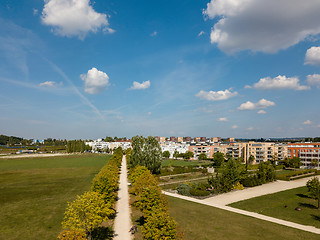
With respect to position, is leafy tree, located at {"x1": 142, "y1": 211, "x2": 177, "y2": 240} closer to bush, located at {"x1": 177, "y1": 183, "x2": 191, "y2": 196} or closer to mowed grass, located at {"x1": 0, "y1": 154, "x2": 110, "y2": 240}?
mowed grass, located at {"x1": 0, "y1": 154, "x2": 110, "y2": 240}

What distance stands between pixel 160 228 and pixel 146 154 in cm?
4535

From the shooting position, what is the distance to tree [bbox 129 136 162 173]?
2436 inches

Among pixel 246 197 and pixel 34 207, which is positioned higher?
pixel 246 197

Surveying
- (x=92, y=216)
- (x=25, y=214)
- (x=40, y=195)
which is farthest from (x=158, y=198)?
(x=40, y=195)

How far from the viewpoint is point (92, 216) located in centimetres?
1981

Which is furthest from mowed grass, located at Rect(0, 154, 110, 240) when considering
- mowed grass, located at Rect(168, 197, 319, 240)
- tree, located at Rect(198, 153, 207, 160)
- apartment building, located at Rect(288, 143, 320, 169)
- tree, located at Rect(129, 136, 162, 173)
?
apartment building, located at Rect(288, 143, 320, 169)

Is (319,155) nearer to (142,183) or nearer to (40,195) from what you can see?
(142,183)

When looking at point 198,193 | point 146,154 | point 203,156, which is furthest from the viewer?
point 203,156

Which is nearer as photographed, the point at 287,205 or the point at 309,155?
the point at 287,205

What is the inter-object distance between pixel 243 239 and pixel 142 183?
53.4ft

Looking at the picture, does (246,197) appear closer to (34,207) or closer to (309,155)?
(34,207)

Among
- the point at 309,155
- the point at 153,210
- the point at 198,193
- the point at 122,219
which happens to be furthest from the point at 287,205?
the point at 309,155

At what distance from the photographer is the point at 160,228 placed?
17.2 meters

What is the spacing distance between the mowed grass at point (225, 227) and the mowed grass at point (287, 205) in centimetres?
532
